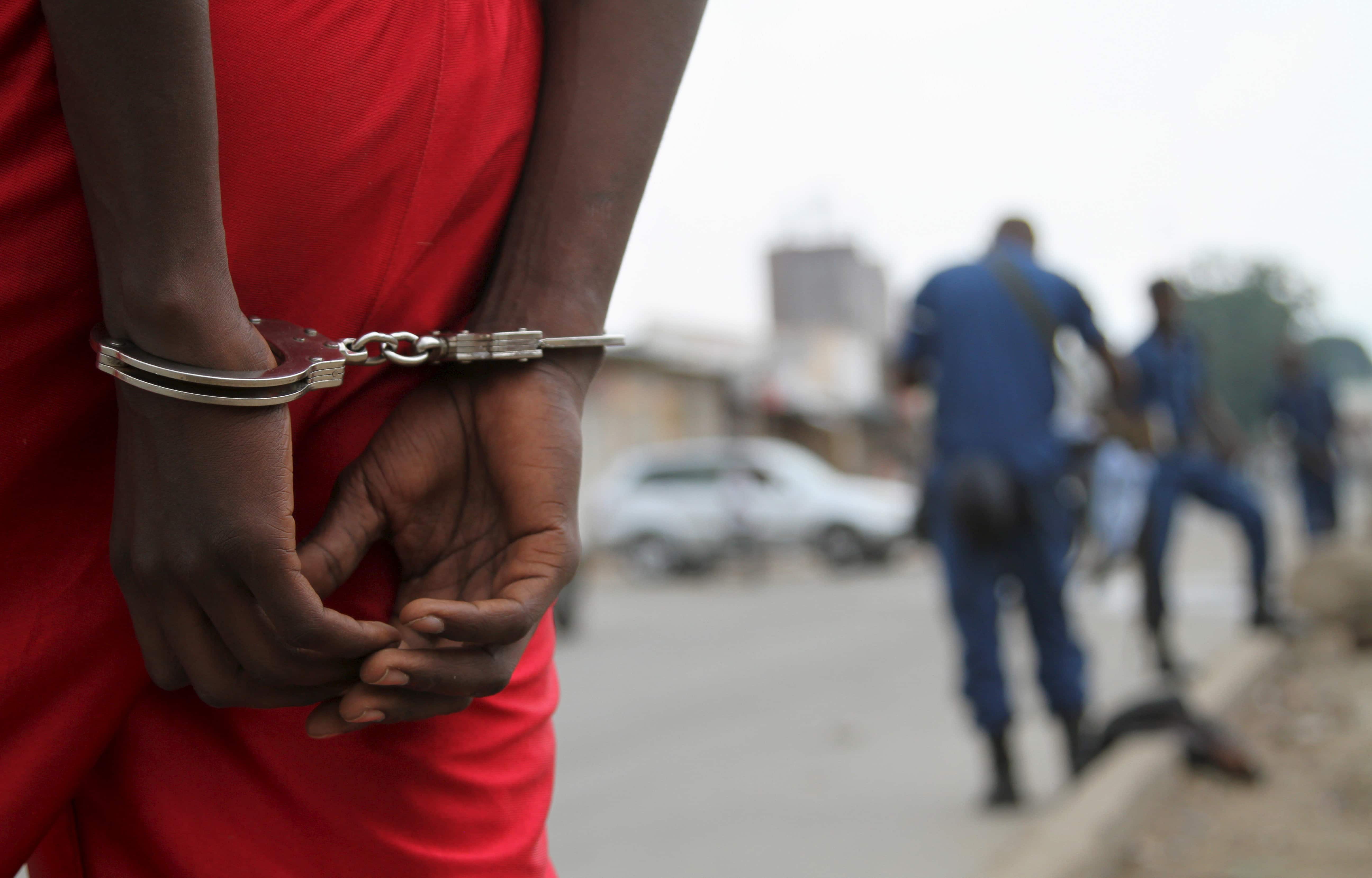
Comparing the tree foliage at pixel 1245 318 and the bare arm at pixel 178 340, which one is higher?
the bare arm at pixel 178 340

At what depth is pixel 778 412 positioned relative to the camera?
3469 cm

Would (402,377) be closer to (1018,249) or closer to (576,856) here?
(576,856)

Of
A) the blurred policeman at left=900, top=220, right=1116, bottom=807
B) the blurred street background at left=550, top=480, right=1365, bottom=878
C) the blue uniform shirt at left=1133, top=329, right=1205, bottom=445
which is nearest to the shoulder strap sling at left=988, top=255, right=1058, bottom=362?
the blurred policeman at left=900, top=220, right=1116, bottom=807

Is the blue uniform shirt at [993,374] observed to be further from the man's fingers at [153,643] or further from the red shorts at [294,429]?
the man's fingers at [153,643]

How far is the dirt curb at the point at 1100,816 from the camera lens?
2668 mm

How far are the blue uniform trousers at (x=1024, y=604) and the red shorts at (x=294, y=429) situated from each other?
278 cm

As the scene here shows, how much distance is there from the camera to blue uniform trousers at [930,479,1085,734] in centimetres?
366

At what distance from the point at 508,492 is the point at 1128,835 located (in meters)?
2.62

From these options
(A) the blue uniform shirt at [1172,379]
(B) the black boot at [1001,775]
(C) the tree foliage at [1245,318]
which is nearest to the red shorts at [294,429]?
(B) the black boot at [1001,775]

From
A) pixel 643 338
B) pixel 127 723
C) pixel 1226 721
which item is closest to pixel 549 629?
pixel 127 723

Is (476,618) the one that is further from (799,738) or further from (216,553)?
(799,738)

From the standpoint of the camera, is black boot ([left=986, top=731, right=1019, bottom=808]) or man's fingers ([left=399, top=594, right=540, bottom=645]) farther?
black boot ([left=986, top=731, right=1019, bottom=808])

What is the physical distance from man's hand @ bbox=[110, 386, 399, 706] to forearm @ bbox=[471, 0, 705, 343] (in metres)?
0.29

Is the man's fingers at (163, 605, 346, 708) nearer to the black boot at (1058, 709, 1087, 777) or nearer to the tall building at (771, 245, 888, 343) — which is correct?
the black boot at (1058, 709, 1087, 777)
